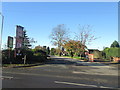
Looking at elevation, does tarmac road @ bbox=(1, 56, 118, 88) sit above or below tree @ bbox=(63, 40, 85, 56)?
below

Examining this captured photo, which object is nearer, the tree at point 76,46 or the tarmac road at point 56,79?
the tarmac road at point 56,79

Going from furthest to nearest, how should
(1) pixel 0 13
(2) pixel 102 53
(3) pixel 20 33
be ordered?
(2) pixel 102 53 < (3) pixel 20 33 < (1) pixel 0 13

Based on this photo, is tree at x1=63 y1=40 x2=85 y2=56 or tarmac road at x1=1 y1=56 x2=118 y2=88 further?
tree at x1=63 y1=40 x2=85 y2=56

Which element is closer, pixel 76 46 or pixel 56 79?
pixel 56 79

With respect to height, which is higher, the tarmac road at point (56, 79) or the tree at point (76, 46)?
the tree at point (76, 46)

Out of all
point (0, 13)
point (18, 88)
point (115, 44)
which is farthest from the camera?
point (115, 44)

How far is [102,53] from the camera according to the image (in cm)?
4741

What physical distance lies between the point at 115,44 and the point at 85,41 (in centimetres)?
8551

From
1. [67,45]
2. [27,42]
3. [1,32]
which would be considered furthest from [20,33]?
[67,45]

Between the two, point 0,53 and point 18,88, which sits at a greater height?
point 0,53

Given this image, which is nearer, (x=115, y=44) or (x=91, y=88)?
(x=91, y=88)

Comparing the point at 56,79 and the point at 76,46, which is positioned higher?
the point at 76,46

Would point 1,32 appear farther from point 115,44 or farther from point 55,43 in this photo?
point 115,44

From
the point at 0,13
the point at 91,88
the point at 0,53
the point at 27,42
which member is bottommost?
the point at 91,88
